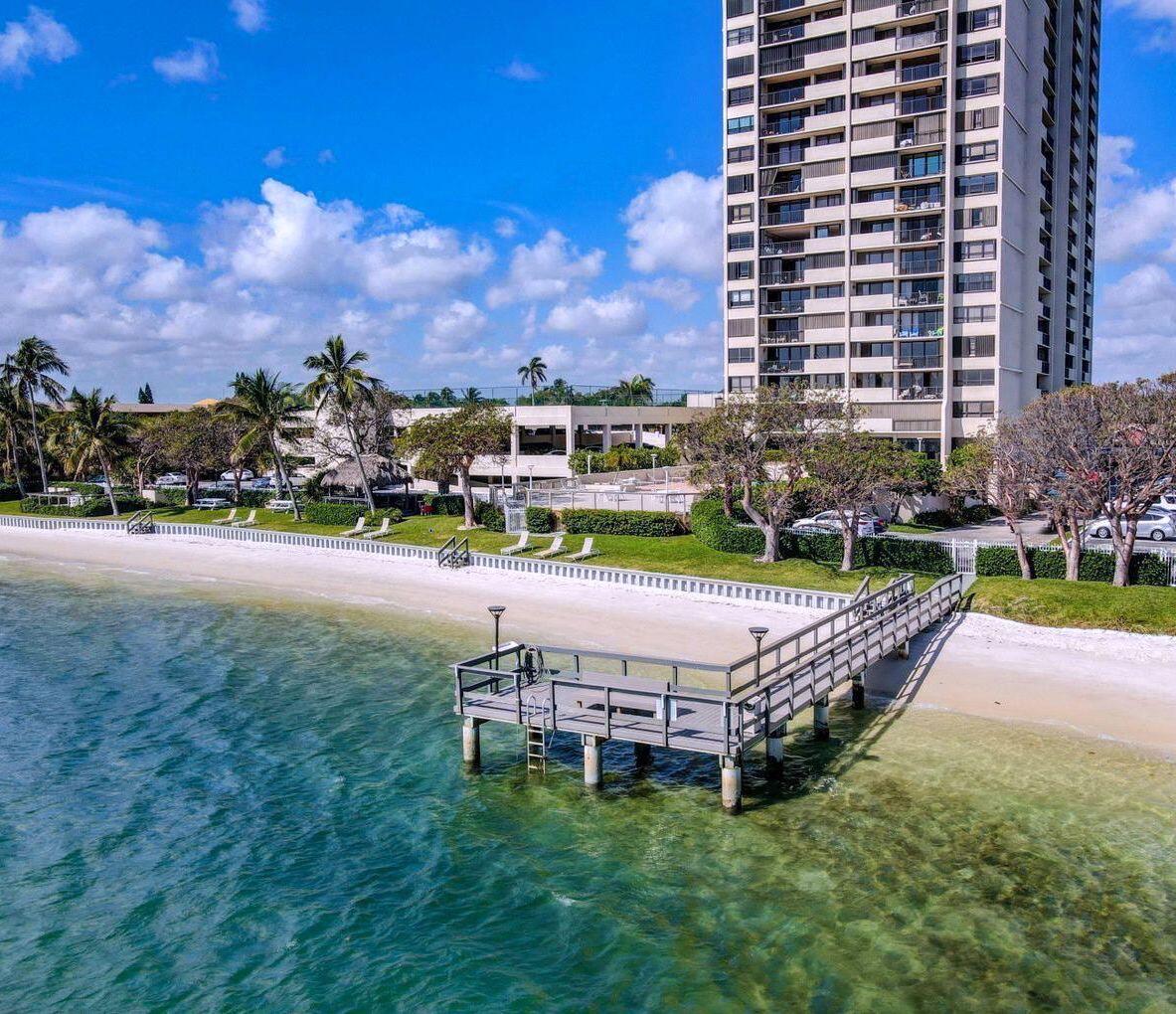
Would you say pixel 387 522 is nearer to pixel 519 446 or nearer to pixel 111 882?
pixel 519 446

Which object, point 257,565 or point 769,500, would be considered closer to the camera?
point 769,500

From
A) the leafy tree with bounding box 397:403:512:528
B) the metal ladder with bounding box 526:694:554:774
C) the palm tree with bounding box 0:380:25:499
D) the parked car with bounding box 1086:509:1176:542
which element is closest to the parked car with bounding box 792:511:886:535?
the parked car with bounding box 1086:509:1176:542

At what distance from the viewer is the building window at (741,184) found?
7581 centimetres

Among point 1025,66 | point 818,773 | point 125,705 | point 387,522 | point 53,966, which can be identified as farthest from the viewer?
point 1025,66

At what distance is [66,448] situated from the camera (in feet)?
268

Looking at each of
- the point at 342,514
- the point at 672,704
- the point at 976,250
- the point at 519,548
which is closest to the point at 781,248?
the point at 976,250

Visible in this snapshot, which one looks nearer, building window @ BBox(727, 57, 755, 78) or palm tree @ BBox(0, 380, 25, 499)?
building window @ BBox(727, 57, 755, 78)

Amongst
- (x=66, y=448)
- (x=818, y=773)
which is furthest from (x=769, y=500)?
(x=66, y=448)

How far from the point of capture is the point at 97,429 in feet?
228

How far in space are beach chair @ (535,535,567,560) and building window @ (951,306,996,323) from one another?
41.4 meters

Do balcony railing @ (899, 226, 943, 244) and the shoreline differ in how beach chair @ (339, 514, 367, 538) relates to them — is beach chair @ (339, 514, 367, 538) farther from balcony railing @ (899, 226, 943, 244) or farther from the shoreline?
balcony railing @ (899, 226, 943, 244)

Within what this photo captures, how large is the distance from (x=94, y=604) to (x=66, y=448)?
154ft

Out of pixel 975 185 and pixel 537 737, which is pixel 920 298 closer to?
pixel 975 185

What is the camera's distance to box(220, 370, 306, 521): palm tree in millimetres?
63000
